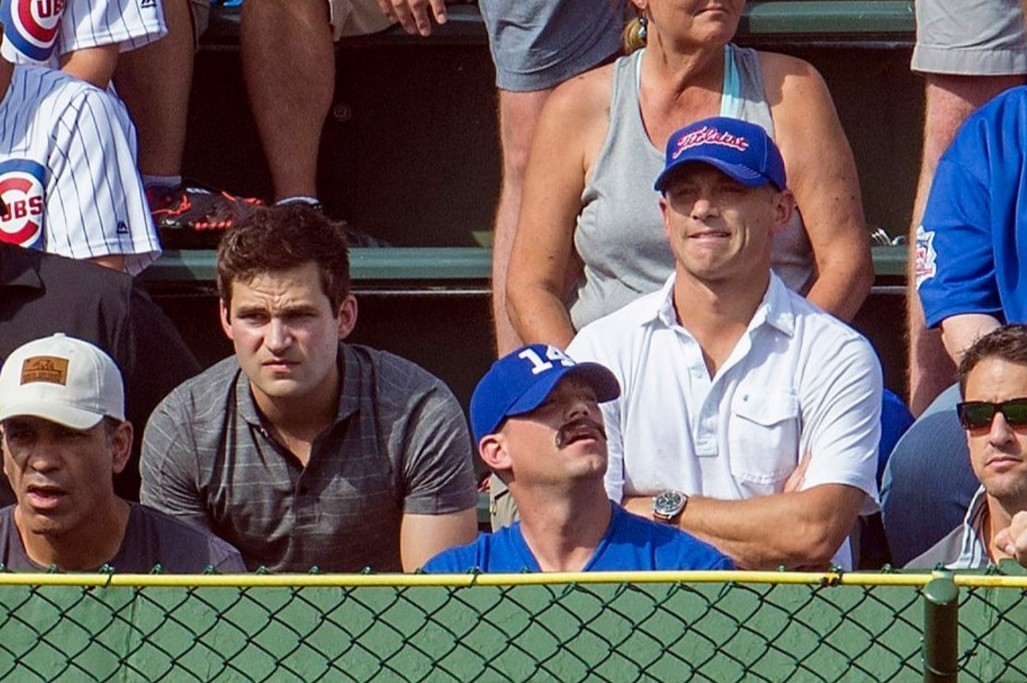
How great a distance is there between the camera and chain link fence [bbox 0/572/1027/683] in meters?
2.69

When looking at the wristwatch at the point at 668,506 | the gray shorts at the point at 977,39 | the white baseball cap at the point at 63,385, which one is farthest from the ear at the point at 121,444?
the gray shorts at the point at 977,39

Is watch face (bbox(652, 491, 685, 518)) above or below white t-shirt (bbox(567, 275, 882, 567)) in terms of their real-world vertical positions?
below

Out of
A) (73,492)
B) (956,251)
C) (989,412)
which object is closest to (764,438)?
(989,412)

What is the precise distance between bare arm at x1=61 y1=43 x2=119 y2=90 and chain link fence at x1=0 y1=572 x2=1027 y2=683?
2.41 meters

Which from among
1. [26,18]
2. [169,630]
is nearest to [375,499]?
[169,630]

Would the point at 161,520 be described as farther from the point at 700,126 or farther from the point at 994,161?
the point at 994,161

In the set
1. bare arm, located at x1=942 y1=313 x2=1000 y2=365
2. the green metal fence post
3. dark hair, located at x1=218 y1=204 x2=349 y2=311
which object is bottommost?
bare arm, located at x1=942 y1=313 x2=1000 y2=365

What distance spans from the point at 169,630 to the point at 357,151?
121 inches

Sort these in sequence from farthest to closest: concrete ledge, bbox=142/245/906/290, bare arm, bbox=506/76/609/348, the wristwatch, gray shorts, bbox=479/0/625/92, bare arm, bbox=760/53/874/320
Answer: concrete ledge, bbox=142/245/906/290 → gray shorts, bbox=479/0/625/92 → bare arm, bbox=506/76/609/348 → bare arm, bbox=760/53/874/320 → the wristwatch

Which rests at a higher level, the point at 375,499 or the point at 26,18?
the point at 26,18

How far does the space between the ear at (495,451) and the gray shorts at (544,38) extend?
4.76 feet

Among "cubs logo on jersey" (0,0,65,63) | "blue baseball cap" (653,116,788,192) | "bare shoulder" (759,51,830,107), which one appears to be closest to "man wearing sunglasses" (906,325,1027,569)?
"blue baseball cap" (653,116,788,192)

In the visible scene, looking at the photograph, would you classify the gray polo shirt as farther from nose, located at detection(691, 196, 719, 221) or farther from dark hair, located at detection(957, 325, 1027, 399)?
dark hair, located at detection(957, 325, 1027, 399)

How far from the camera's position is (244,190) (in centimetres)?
573
